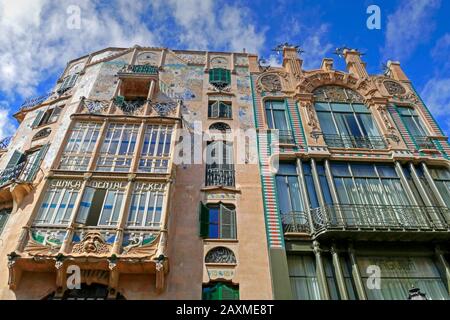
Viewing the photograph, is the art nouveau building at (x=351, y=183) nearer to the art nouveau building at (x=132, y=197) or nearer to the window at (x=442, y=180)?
the window at (x=442, y=180)

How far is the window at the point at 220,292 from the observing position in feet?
44.3

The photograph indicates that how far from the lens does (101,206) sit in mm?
14430

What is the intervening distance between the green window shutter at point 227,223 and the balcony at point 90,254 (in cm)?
291

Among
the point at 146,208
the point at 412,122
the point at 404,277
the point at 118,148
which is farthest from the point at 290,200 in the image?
the point at 412,122

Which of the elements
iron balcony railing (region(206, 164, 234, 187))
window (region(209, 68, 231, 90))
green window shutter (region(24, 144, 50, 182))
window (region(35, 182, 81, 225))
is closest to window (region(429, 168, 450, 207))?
iron balcony railing (region(206, 164, 234, 187))

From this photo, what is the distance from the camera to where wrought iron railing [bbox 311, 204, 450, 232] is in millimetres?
14934

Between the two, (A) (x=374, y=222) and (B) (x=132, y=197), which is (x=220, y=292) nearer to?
(B) (x=132, y=197)

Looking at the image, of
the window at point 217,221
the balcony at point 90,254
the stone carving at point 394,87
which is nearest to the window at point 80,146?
the balcony at point 90,254

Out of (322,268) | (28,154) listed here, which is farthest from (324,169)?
(28,154)

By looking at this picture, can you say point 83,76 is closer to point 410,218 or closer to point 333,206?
point 333,206

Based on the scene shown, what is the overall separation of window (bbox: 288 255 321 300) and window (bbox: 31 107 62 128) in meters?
15.1

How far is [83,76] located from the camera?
2316 centimetres

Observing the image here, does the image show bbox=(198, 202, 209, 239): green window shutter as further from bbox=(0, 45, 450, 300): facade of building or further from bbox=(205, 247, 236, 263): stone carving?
bbox=(205, 247, 236, 263): stone carving

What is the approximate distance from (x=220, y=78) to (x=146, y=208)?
37.6 ft
